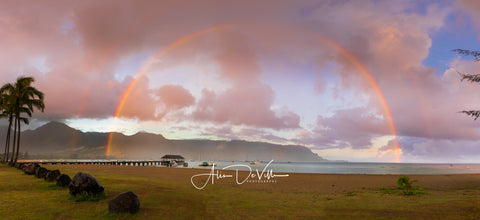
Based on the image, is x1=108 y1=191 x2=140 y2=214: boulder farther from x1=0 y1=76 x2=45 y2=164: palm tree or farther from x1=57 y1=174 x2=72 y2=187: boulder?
x1=0 y1=76 x2=45 y2=164: palm tree

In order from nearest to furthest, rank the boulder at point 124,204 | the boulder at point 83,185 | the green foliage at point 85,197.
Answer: the boulder at point 124,204 < the green foliage at point 85,197 < the boulder at point 83,185

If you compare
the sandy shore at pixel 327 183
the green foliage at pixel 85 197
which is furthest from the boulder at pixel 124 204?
the sandy shore at pixel 327 183

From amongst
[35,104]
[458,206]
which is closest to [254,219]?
[458,206]

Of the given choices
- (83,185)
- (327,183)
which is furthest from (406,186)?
(83,185)

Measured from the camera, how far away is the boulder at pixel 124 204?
1131cm

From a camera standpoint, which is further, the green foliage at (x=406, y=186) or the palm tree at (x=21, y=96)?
the palm tree at (x=21, y=96)

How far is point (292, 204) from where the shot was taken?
15438 millimetres

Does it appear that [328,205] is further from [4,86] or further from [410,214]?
[4,86]

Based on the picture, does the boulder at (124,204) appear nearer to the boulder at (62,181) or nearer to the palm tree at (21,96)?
the boulder at (62,181)

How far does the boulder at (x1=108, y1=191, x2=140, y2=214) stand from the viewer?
A: 445 inches

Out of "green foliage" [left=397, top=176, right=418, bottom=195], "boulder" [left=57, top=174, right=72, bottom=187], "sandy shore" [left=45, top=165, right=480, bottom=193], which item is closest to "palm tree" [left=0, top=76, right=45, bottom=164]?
"sandy shore" [left=45, top=165, right=480, bottom=193]

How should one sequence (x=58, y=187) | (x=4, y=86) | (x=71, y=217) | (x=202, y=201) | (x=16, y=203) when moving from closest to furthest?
(x=71, y=217), (x=16, y=203), (x=202, y=201), (x=58, y=187), (x=4, y=86)

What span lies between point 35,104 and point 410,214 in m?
59.4

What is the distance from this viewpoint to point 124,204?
11.4 m
